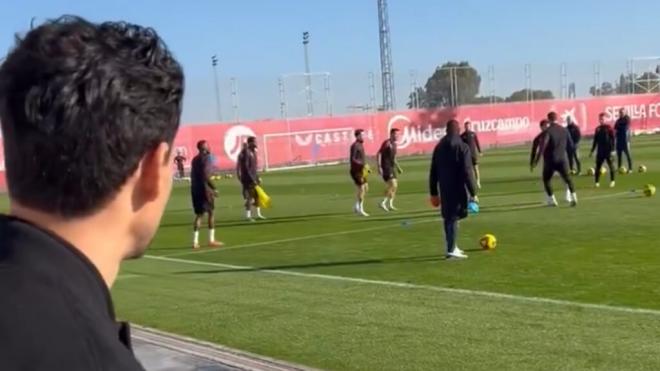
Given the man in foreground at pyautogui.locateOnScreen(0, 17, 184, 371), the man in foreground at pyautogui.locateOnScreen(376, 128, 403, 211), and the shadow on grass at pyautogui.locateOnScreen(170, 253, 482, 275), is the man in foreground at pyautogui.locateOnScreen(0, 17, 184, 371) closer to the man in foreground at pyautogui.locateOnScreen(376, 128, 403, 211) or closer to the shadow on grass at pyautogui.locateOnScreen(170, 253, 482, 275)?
the shadow on grass at pyautogui.locateOnScreen(170, 253, 482, 275)

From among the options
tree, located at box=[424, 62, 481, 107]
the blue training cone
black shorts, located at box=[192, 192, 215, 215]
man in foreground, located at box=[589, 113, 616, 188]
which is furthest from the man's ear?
tree, located at box=[424, 62, 481, 107]

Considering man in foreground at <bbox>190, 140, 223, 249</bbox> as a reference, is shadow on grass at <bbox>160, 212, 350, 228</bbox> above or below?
below

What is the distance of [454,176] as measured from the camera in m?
13.5

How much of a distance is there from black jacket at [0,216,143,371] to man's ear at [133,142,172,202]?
0.19 m

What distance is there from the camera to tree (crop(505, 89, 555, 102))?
6053 cm

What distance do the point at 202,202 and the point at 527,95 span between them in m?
47.1

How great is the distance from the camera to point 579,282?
1063 centimetres

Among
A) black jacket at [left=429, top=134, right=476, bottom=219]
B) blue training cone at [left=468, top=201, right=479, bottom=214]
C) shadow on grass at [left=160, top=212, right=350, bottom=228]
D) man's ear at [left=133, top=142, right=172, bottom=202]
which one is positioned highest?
man's ear at [left=133, top=142, right=172, bottom=202]

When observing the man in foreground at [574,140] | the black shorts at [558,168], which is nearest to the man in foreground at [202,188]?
the black shorts at [558,168]

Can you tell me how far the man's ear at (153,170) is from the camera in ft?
5.11

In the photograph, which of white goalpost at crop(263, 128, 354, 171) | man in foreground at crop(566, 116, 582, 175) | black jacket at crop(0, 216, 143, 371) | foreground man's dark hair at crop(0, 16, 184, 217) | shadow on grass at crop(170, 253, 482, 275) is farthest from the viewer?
white goalpost at crop(263, 128, 354, 171)

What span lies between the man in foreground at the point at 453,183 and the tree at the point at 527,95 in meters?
47.9

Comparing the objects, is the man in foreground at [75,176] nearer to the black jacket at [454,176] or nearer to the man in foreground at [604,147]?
→ the black jacket at [454,176]

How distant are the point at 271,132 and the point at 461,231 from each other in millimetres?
31645
